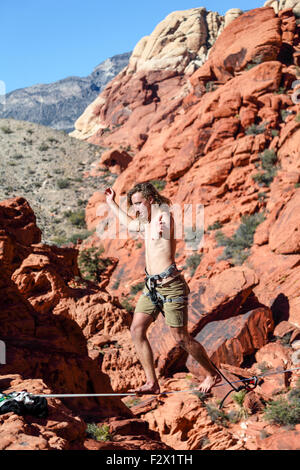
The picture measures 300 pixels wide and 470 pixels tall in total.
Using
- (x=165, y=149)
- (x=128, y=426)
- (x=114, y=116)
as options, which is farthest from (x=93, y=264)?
(x=114, y=116)

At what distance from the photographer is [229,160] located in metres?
21.5

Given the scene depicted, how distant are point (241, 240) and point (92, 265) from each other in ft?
28.3

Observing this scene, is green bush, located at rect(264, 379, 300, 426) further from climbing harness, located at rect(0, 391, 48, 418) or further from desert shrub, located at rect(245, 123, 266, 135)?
desert shrub, located at rect(245, 123, 266, 135)

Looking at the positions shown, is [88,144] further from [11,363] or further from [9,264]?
[11,363]

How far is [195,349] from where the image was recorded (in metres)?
4.17

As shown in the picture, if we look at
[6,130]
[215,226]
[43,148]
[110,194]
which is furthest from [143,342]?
[6,130]

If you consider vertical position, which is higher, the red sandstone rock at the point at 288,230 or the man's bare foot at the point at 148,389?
the red sandstone rock at the point at 288,230

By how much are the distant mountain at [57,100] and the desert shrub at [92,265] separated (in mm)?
86605

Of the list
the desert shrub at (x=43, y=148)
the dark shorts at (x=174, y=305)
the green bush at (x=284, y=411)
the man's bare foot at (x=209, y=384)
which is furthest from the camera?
the desert shrub at (x=43, y=148)

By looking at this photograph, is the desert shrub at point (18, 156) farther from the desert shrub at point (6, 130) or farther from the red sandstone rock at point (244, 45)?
the red sandstone rock at point (244, 45)

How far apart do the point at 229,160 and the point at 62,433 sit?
19373 mm

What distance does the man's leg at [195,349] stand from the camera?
4.04m

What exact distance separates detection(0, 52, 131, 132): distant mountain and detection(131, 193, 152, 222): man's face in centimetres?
10523

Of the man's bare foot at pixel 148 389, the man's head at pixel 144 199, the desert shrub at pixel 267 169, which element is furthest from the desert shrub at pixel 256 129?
the man's bare foot at pixel 148 389
